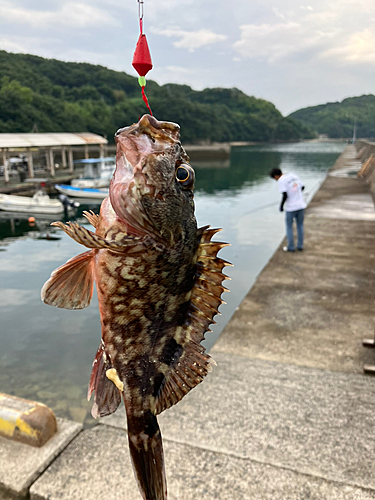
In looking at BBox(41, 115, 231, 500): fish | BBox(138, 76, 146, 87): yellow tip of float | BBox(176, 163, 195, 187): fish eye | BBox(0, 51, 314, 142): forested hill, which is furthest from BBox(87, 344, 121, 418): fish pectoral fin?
BBox(0, 51, 314, 142): forested hill

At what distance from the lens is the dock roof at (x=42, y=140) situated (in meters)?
32.2

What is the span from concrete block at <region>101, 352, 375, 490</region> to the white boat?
24.1m

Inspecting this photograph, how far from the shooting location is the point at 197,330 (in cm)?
217

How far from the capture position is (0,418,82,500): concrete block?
453cm

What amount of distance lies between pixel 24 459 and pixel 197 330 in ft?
13.2

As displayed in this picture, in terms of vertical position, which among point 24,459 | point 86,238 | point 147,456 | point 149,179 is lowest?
point 24,459

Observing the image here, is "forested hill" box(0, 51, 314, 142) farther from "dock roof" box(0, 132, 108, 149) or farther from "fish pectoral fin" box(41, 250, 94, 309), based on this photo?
"fish pectoral fin" box(41, 250, 94, 309)

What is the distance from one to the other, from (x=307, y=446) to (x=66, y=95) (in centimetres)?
10678

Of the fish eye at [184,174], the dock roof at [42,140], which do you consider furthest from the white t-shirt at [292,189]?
the dock roof at [42,140]

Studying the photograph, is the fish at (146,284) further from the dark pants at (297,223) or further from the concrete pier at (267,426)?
the dark pants at (297,223)

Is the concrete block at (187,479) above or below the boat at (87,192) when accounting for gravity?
below

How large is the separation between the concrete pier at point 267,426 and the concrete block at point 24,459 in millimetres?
115

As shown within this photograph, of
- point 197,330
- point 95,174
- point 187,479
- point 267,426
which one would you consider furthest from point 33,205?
Result: point 197,330

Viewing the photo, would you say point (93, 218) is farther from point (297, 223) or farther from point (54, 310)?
point (54, 310)
